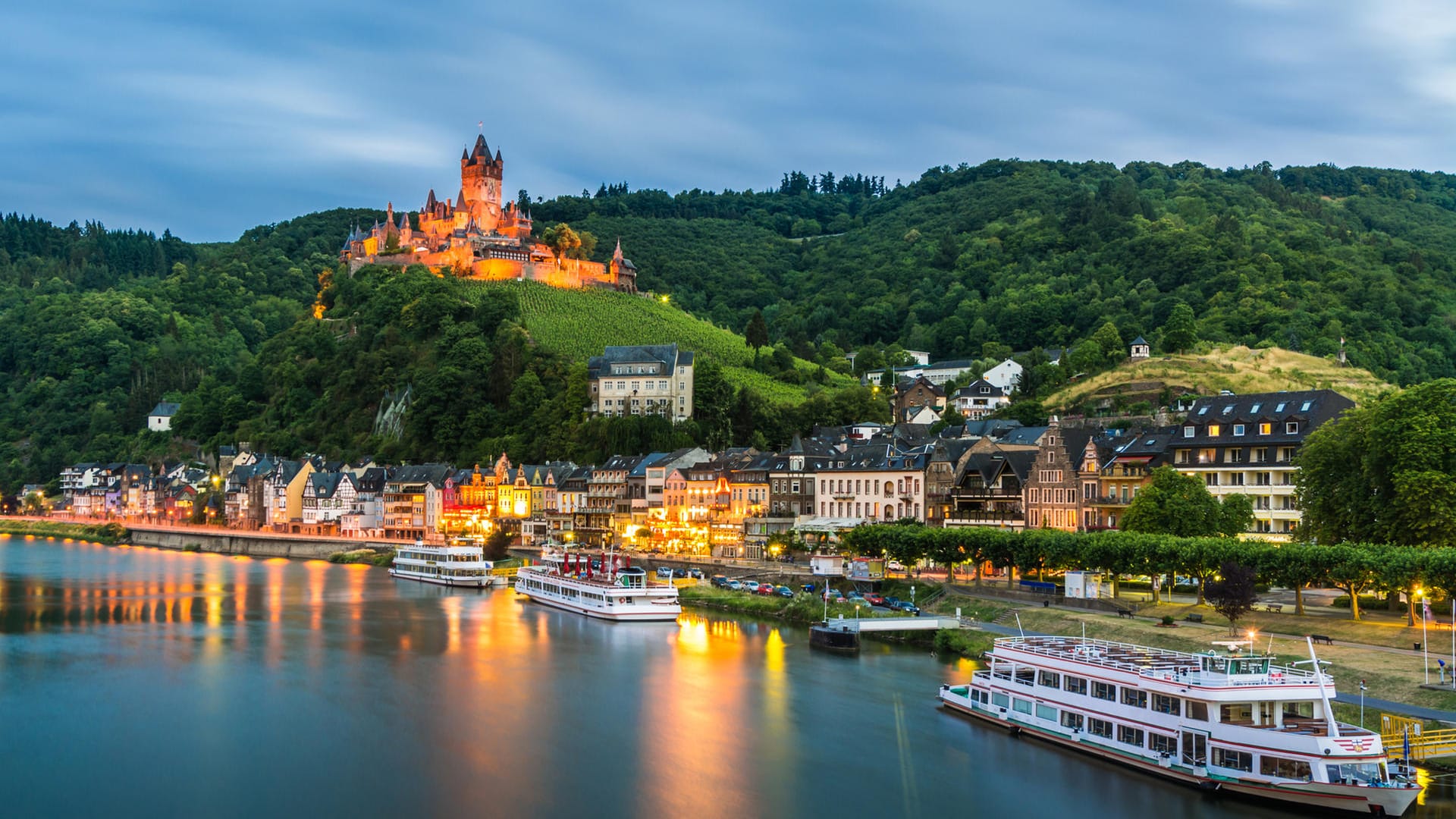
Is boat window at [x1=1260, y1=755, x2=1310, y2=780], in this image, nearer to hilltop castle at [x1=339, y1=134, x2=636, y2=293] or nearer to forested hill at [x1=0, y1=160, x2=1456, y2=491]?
forested hill at [x1=0, y1=160, x2=1456, y2=491]

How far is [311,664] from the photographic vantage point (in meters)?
48.3

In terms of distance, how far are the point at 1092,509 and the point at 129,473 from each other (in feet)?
372

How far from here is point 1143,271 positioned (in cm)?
13612

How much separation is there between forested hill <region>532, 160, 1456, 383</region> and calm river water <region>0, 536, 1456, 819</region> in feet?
240

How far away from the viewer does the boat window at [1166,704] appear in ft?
103

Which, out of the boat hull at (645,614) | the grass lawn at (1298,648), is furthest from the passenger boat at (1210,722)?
the boat hull at (645,614)

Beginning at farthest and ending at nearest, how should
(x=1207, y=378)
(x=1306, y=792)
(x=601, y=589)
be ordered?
(x=1207, y=378) → (x=601, y=589) → (x=1306, y=792)

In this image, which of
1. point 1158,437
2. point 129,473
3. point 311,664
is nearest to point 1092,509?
point 1158,437

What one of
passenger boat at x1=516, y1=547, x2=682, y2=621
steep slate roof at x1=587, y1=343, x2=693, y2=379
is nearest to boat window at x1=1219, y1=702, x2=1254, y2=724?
passenger boat at x1=516, y1=547, x2=682, y2=621

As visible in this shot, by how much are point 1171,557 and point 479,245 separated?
358 ft

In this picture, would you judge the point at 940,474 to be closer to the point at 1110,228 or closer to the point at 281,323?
the point at 1110,228

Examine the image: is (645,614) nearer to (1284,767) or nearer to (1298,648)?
(1298,648)

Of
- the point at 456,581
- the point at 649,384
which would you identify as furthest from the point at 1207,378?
the point at 456,581

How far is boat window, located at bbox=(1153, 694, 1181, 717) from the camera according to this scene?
1233 inches
